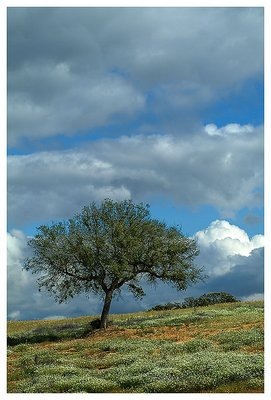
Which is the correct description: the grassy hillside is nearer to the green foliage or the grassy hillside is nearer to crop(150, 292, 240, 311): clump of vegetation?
the green foliage

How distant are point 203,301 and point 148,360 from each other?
6198cm

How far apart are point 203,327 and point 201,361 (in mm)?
20528

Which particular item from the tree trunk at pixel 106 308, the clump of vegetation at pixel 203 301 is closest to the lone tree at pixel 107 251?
the tree trunk at pixel 106 308

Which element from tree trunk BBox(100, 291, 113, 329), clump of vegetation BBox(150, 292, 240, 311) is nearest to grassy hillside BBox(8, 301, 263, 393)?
tree trunk BBox(100, 291, 113, 329)

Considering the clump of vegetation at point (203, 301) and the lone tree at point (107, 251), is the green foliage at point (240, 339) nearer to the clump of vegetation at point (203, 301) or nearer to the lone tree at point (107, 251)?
the lone tree at point (107, 251)

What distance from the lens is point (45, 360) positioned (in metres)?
33.8

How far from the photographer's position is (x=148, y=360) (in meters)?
29.1

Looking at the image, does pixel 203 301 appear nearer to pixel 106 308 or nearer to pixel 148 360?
pixel 106 308

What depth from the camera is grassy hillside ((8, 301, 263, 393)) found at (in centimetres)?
2204

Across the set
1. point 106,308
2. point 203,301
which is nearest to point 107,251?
point 106,308

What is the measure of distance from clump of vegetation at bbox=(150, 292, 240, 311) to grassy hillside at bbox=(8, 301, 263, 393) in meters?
33.2

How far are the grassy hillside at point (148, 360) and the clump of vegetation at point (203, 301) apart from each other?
109 feet
